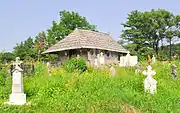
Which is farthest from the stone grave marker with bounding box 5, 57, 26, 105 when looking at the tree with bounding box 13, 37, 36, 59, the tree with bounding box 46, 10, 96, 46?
the tree with bounding box 13, 37, 36, 59

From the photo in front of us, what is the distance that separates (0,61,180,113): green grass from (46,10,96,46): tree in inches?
1546

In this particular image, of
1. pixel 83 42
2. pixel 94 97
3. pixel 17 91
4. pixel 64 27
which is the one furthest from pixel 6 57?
pixel 94 97

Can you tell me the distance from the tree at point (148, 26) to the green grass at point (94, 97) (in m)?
41.3

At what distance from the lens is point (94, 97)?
30.8 ft

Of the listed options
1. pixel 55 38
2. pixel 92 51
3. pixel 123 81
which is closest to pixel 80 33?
pixel 92 51

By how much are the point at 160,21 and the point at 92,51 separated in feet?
80.1

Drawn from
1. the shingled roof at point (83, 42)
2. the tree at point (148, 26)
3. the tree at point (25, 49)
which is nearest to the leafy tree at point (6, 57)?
the tree at point (25, 49)

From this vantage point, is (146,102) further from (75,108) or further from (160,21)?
(160,21)

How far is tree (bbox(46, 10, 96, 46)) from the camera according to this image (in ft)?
167

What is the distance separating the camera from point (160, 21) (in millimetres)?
52438

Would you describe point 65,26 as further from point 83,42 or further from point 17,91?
point 17,91

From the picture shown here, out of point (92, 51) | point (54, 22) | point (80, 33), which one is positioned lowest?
point (92, 51)

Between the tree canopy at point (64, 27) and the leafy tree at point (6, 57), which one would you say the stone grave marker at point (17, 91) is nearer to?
the leafy tree at point (6, 57)

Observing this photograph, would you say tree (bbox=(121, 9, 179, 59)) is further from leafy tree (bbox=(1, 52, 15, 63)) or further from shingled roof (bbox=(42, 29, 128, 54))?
leafy tree (bbox=(1, 52, 15, 63))
